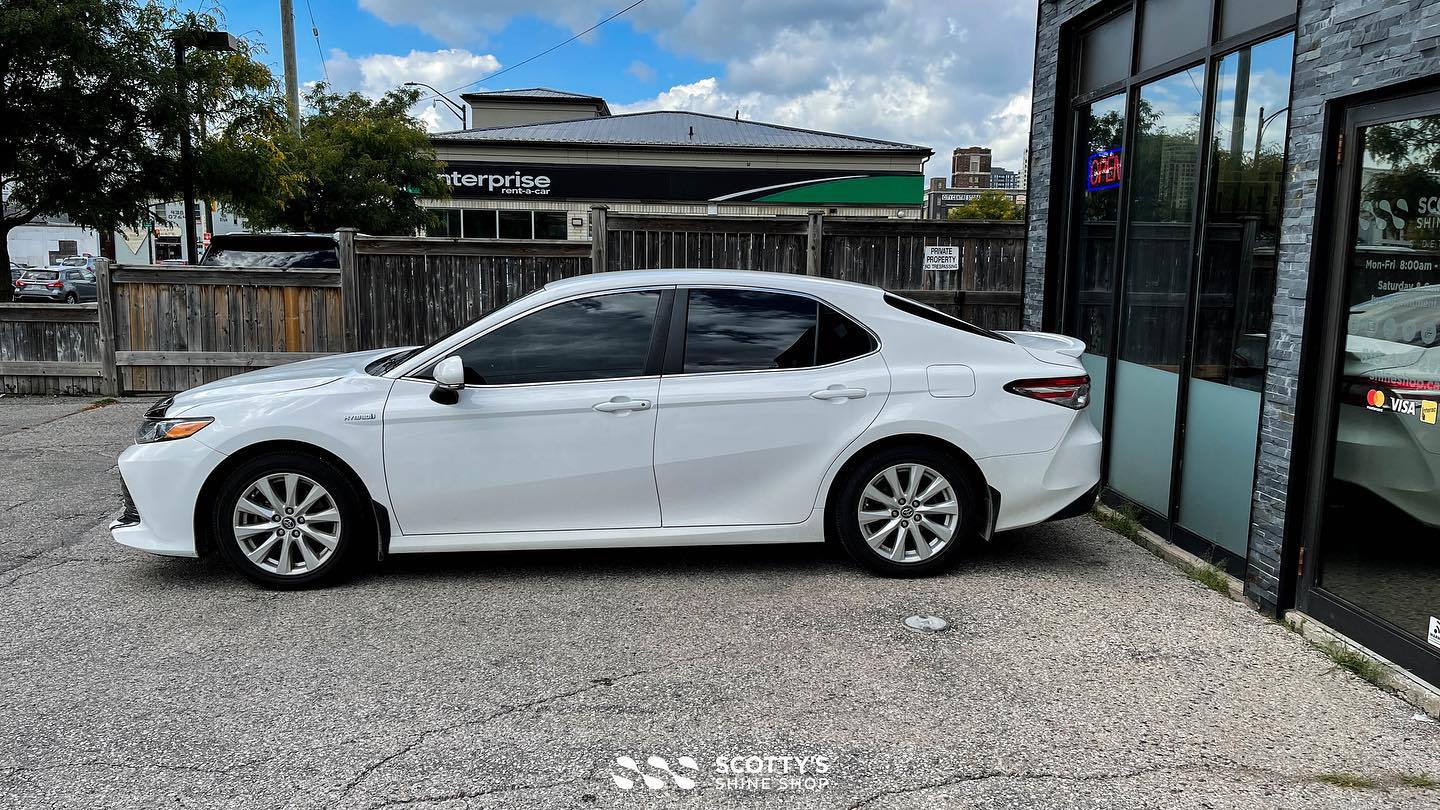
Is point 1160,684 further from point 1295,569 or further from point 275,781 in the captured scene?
point 275,781

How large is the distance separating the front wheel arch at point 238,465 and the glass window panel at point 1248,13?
522 centimetres

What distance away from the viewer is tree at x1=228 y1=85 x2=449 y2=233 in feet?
76.2

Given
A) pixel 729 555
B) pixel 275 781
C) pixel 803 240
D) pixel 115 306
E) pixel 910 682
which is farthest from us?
pixel 115 306

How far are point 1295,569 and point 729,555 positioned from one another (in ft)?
9.46

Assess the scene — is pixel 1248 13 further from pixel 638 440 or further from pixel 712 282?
pixel 638 440

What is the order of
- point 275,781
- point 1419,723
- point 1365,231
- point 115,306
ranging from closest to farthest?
point 275,781, point 1419,723, point 1365,231, point 115,306

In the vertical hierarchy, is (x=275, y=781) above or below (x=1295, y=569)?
below

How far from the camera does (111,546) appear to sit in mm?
6109

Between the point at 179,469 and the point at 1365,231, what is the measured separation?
222 inches

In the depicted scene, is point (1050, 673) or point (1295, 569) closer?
point (1050, 673)

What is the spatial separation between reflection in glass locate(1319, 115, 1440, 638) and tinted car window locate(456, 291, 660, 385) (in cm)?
331

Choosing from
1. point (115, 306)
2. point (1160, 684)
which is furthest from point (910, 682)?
point (115, 306)

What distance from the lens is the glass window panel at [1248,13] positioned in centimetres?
520

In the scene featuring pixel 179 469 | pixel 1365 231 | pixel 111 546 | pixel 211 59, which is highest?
pixel 211 59
